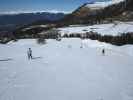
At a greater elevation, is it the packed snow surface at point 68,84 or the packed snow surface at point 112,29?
the packed snow surface at point 112,29

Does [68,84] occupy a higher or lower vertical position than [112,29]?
lower

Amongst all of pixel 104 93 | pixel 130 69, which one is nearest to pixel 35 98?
pixel 104 93

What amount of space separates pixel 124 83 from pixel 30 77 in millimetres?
7330

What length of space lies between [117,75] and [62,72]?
4.66 metres

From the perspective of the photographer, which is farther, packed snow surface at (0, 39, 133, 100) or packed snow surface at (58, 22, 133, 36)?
packed snow surface at (58, 22, 133, 36)

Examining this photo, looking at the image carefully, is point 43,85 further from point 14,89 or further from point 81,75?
point 81,75

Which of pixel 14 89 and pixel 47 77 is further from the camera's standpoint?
pixel 47 77

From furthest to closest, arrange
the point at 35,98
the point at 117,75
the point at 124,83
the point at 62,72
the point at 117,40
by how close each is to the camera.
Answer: the point at 117,40, the point at 62,72, the point at 117,75, the point at 124,83, the point at 35,98

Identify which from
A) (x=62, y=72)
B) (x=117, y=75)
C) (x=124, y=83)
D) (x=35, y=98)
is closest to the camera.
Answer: (x=35, y=98)

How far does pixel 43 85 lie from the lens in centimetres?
1507

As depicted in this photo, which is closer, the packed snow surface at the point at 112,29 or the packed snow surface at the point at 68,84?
the packed snow surface at the point at 68,84

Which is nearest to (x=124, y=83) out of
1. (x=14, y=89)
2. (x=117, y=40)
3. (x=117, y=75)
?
(x=117, y=75)

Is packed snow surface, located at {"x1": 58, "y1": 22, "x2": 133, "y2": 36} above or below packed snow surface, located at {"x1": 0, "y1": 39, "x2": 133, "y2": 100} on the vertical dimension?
above

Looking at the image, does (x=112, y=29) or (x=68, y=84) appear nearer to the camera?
(x=68, y=84)
